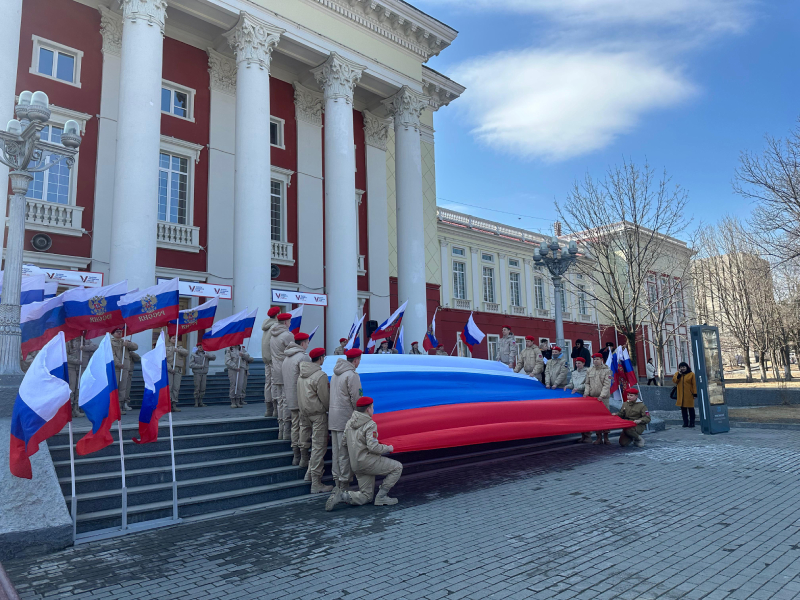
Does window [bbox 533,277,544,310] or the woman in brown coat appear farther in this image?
window [bbox 533,277,544,310]

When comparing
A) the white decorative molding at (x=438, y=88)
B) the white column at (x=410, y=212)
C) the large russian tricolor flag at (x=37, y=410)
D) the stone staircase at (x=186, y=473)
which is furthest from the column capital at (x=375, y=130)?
the large russian tricolor flag at (x=37, y=410)

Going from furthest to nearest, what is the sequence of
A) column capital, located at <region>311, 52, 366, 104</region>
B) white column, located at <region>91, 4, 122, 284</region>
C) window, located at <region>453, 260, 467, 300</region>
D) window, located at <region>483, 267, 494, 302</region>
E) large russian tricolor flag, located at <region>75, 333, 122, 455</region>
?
window, located at <region>483, 267, 494, 302</region>
window, located at <region>453, 260, 467, 300</region>
column capital, located at <region>311, 52, 366, 104</region>
white column, located at <region>91, 4, 122, 284</region>
large russian tricolor flag, located at <region>75, 333, 122, 455</region>

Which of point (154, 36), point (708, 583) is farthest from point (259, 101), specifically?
A: point (708, 583)

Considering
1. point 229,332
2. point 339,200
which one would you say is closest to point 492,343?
point 339,200

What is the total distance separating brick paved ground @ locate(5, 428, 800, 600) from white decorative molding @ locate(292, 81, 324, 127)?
18.3 metres

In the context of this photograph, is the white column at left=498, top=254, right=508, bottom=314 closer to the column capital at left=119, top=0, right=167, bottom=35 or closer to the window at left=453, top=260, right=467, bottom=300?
the window at left=453, top=260, right=467, bottom=300

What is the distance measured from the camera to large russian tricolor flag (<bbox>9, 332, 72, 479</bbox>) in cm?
570

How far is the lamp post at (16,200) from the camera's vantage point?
8328mm

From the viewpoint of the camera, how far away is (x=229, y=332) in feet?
40.8

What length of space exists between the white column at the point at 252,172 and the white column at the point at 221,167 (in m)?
1.98

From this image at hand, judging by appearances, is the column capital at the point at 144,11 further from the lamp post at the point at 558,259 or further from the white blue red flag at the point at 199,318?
the lamp post at the point at 558,259

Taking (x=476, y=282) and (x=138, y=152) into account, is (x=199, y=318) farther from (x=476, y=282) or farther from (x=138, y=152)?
(x=476, y=282)

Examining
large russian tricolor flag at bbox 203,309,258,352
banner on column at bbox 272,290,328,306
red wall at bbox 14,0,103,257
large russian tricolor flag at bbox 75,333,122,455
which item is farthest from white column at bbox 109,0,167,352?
large russian tricolor flag at bbox 75,333,122,455

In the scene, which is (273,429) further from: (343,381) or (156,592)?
(156,592)
